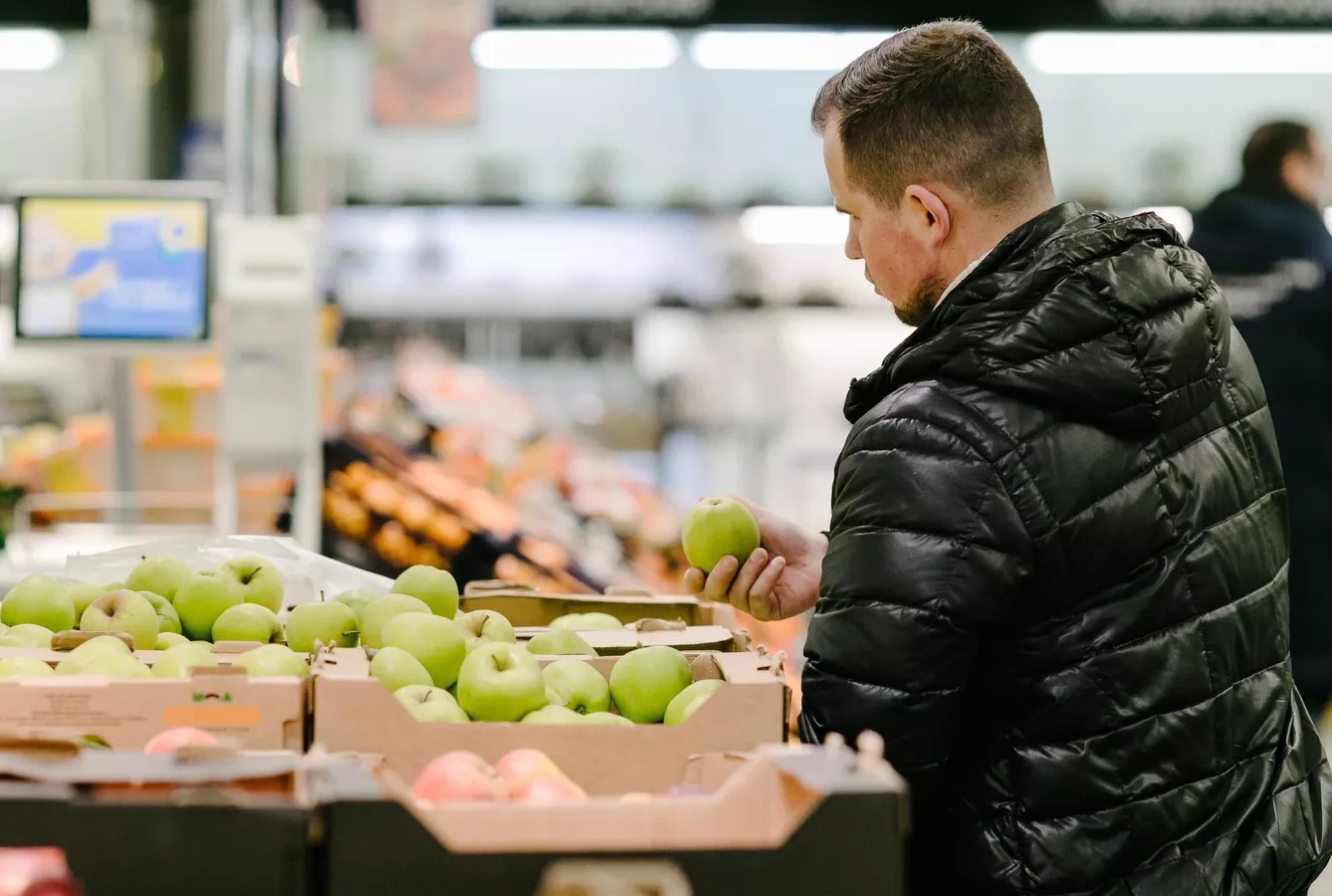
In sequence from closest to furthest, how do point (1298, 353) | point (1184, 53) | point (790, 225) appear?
point (1298, 353) → point (790, 225) → point (1184, 53)

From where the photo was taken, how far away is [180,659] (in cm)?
167

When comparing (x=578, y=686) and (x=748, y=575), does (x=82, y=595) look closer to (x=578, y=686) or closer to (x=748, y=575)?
(x=578, y=686)

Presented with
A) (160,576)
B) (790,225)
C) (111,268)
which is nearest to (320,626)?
(160,576)

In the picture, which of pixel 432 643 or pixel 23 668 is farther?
Answer: pixel 432 643

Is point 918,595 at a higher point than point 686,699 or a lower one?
higher

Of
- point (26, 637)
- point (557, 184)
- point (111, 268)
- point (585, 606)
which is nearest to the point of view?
point (26, 637)

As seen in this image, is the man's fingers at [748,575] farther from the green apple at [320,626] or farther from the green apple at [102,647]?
the green apple at [102,647]

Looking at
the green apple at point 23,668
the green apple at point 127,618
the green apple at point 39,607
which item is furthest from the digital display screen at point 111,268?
the green apple at point 23,668

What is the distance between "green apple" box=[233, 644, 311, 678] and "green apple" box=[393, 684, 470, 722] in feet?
0.50

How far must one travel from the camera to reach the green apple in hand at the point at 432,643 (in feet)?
5.65

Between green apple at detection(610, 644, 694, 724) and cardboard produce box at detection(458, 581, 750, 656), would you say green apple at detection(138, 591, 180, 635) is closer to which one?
cardboard produce box at detection(458, 581, 750, 656)

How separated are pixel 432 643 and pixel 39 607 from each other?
62 cm

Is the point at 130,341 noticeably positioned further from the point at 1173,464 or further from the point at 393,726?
the point at 1173,464

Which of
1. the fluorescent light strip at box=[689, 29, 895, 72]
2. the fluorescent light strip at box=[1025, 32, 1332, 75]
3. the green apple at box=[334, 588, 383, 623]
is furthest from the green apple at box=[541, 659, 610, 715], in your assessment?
the fluorescent light strip at box=[1025, 32, 1332, 75]
